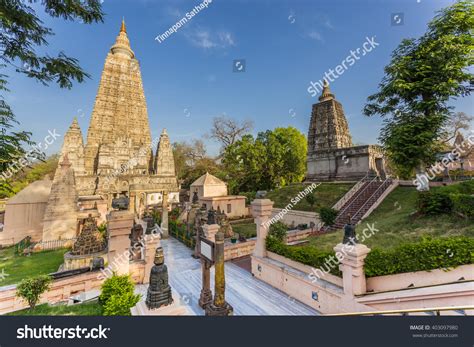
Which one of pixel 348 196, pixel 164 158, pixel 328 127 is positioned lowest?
pixel 348 196

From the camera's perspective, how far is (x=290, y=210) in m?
20.0

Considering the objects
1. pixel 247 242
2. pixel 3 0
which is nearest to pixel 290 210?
pixel 247 242

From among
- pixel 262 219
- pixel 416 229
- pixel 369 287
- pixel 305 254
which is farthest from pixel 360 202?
pixel 369 287

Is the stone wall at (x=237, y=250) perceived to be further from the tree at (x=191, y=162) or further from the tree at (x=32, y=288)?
the tree at (x=191, y=162)

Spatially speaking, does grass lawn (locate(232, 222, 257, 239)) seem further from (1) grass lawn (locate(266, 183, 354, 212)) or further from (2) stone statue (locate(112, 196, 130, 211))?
(2) stone statue (locate(112, 196, 130, 211))

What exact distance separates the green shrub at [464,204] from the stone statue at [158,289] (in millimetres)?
11956

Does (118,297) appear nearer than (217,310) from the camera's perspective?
Yes

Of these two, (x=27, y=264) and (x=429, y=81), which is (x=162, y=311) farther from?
(x=429, y=81)

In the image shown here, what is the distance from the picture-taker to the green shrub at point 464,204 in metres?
7.97

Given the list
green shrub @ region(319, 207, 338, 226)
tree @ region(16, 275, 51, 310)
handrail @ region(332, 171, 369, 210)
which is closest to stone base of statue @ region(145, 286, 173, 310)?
tree @ region(16, 275, 51, 310)

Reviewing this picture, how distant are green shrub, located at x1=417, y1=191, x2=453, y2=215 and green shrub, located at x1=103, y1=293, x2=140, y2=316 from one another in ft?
44.2

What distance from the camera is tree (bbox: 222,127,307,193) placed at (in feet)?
106

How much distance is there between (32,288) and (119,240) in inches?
101

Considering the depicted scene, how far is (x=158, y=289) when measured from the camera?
5.24 m
